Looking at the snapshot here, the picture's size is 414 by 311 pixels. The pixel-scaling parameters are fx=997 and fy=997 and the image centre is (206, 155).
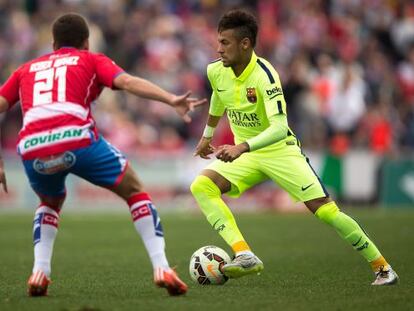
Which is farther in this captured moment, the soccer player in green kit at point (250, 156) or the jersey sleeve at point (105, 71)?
the soccer player in green kit at point (250, 156)

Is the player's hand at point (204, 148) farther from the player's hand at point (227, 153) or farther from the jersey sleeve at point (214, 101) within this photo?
the player's hand at point (227, 153)

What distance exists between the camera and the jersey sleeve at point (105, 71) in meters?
8.50

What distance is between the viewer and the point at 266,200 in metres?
22.6

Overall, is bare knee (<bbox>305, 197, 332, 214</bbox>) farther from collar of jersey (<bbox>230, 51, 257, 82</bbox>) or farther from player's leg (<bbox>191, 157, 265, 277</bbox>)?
collar of jersey (<bbox>230, 51, 257, 82</bbox>)

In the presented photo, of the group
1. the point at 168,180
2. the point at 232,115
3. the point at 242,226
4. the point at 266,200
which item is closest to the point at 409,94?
the point at 266,200

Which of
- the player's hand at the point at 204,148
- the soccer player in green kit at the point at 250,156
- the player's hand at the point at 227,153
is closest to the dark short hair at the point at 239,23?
the soccer player in green kit at the point at 250,156

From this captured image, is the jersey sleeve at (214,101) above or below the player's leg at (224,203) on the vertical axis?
above

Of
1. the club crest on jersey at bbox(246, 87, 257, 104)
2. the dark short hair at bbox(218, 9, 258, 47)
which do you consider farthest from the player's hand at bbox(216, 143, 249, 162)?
the dark short hair at bbox(218, 9, 258, 47)

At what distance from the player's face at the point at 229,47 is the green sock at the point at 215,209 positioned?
1.26 m

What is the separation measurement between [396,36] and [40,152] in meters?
19.0

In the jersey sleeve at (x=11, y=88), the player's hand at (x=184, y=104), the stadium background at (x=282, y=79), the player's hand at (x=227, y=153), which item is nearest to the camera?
the player's hand at (x=184, y=104)

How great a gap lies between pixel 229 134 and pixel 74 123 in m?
14.3

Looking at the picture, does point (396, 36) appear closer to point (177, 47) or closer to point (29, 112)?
point (177, 47)

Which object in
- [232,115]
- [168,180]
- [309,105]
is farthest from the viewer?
[309,105]
